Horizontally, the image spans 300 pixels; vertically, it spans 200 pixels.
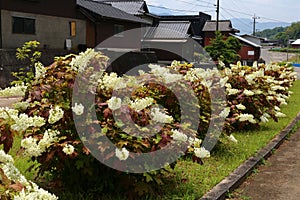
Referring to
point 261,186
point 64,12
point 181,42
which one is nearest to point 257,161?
point 261,186

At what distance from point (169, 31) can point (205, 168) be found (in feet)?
104

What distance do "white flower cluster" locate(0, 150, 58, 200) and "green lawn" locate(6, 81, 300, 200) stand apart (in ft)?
4.56

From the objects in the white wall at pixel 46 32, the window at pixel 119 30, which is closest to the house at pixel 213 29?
the window at pixel 119 30

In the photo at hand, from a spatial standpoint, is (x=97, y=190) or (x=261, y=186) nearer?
(x=97, y=190)

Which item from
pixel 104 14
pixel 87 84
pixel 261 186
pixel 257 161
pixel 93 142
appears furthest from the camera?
pixel 104 14

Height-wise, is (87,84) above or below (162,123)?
above

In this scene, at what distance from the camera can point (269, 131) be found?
7559 mm

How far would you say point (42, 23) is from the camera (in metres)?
20.4

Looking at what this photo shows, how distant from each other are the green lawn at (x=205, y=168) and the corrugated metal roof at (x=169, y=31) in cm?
2826

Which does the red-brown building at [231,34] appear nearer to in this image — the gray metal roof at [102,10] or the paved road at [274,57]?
the paved road at [274,57]

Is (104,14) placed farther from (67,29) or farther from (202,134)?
(202,134)

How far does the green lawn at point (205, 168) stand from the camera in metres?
3.99

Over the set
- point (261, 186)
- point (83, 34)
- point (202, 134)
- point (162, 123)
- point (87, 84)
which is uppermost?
point (83, 34)

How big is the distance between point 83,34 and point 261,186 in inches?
804
